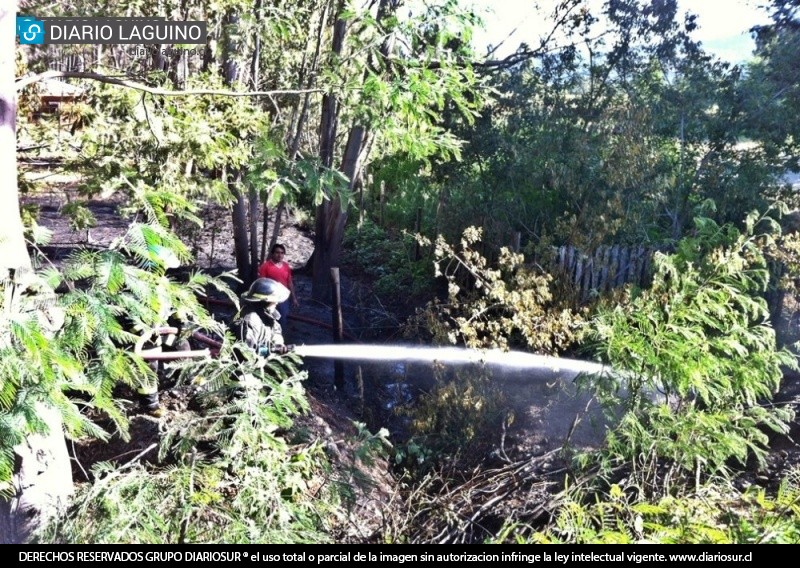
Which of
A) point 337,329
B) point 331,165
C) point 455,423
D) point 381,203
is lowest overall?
point 455,423

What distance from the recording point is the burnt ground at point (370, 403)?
21.1 feet

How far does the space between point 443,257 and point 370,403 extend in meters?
2.10

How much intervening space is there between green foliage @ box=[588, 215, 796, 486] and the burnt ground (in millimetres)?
592

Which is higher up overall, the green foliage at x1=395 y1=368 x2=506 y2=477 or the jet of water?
the jet of water

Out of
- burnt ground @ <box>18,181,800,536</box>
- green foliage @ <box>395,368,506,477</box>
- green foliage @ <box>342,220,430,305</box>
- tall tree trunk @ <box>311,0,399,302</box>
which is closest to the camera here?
burnt ground @ <box>18,181,800,536</box>

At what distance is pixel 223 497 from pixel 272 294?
84.0 inches

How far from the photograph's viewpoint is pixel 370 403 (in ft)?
29.2

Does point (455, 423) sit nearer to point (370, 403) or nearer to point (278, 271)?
point (370, 403)

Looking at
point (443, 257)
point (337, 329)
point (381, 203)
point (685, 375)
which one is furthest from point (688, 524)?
point (381, 203)

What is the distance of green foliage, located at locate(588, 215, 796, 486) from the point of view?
5.50 m

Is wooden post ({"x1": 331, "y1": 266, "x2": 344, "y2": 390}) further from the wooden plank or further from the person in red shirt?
the wooden plank

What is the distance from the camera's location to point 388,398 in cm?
920

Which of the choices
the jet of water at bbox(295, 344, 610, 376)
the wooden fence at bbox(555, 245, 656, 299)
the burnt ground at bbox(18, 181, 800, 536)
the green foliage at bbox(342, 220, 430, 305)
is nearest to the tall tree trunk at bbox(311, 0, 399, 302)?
the burnt ground at bbox(18, 181, 800, 536)

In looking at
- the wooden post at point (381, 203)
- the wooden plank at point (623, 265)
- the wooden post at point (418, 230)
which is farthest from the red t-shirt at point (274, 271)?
the wooden post at point (381, 203)
